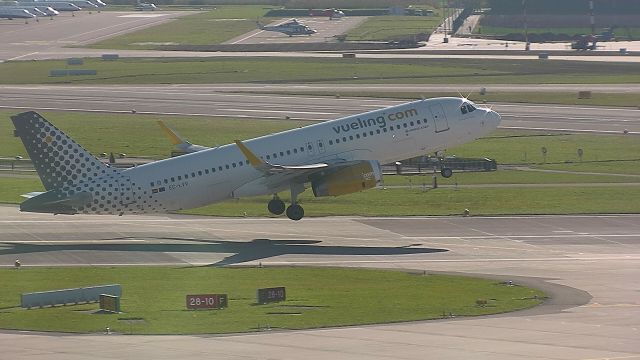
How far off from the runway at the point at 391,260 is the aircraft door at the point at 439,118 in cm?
575

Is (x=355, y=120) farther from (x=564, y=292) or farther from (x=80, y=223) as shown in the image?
(x=564, y=292)

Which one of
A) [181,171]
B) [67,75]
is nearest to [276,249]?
[181,171]

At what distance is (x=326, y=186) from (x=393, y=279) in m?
16.4

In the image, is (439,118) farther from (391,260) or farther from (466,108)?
(391,260)

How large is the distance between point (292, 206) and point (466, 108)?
13.6m

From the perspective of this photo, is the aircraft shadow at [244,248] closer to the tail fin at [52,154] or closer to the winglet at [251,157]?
the tail fin at [52,154]

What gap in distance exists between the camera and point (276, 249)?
77.1 metres

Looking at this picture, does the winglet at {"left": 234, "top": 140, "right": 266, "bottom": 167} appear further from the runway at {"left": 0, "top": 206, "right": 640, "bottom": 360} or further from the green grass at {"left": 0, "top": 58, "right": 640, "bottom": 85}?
the green grass at {"left": 0, "top": 58, "right": 640, "bottom": 85}

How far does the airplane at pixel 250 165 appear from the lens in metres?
78.1

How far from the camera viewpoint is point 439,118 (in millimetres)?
88438

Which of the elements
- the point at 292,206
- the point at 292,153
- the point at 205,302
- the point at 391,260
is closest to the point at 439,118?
the point at 292,153

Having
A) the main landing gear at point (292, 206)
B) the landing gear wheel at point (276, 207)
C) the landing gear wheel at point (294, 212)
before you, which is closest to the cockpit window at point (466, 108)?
the main landing gear at point (292, 206)

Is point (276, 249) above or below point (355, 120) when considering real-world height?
below

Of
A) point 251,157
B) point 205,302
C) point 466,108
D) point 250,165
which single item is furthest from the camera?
point 466,108
